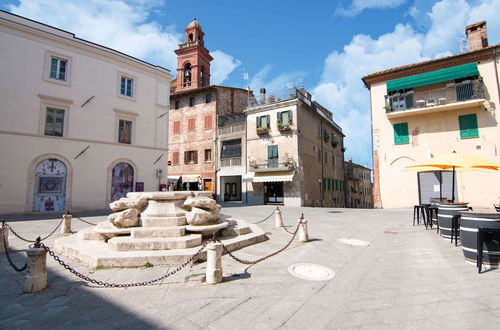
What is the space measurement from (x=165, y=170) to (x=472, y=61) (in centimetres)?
2269

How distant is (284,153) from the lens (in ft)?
75.2

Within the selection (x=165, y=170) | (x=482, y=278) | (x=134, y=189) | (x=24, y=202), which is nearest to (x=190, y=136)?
(x=165, y=170)

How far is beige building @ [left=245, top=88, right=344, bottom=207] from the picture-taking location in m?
22.5

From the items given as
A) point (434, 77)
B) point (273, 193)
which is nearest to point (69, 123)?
point (273, 193)

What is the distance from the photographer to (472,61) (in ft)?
52.8

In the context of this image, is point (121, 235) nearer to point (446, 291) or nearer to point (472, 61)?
point (446, 291)

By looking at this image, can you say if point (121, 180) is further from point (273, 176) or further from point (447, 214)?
point (447, 214)

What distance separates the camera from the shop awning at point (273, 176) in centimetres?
2207

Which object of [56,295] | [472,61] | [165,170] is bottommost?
[56,295]

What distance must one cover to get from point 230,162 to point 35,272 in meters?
22.1

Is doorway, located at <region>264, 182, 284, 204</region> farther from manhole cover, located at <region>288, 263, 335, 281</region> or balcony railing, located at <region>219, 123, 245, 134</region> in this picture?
manhole cover, located at <region>288, 263, 335, 281</region>

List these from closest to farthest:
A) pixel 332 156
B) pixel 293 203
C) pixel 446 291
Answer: pixel 446 291 < pixel 293 203 < pixel 332 156

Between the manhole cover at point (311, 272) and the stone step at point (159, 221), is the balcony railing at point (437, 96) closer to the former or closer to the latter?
the manhole cover at point (311, 272)

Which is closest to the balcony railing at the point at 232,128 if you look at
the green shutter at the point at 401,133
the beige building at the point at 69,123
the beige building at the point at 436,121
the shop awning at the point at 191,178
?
the shop awning at the point at 191,178
